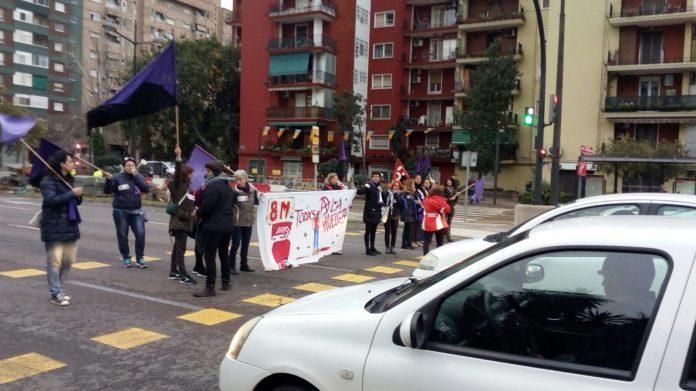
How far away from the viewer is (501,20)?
4525cm

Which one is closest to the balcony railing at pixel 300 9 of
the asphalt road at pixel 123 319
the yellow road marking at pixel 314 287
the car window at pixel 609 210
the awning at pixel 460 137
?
the awning at pixel 460 137

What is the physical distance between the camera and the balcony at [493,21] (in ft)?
147

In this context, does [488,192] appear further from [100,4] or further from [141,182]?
[100,4]

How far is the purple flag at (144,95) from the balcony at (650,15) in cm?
3841

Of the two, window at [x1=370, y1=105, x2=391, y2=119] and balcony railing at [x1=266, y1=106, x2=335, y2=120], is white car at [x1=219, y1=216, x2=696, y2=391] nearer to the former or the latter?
balcony railing at [x1=266, y1=106, x2=335, y2=120]

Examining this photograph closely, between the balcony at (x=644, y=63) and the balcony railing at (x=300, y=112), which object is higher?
the balcony at (x=644, y=63)

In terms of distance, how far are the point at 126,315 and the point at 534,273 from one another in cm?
549

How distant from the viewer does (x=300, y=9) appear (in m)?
50.5

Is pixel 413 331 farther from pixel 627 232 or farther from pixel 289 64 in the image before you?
pixel 289 64

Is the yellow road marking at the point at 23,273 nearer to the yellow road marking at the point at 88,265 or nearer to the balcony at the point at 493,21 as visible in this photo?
the yellow road marking at the point at 88,265

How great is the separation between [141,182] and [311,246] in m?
3.34

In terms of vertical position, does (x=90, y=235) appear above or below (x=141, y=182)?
below

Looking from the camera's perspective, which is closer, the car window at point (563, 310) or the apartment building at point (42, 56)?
the car window at point (563, 310)

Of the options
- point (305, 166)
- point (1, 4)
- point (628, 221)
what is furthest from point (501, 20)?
point (1, 4)
